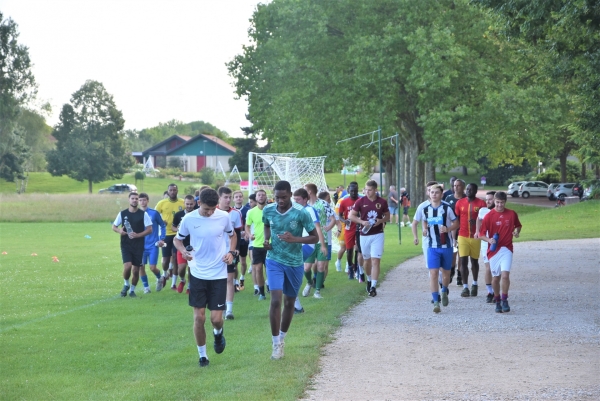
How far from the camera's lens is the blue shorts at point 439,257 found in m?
12.8

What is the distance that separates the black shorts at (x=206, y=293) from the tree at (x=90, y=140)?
8956 centimetres

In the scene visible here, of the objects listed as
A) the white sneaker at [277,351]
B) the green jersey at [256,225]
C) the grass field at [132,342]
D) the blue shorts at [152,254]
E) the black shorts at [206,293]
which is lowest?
the grass field at [132,342]

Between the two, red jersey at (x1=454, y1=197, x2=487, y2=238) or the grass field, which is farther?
red jersey at (x1=454, y1=197, x2=487, y2=238)

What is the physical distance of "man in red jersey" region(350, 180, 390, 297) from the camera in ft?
Result: 46.9

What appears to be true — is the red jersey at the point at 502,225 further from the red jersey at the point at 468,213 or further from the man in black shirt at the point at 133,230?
the man in black shirt at the point at 133,230

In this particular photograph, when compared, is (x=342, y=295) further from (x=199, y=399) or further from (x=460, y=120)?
(x=460, y=120)

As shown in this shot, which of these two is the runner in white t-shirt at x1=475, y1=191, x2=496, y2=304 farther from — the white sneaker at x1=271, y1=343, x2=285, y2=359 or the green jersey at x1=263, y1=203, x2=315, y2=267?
the white sneaker at x1=271, y1=343, x2=285, y2=359

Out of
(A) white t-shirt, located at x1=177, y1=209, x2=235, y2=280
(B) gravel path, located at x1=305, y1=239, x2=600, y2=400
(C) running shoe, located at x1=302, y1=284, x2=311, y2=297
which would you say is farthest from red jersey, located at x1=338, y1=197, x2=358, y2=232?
(A) white t-shirt, located at x1=177, y1=209, x2=235, y2=280

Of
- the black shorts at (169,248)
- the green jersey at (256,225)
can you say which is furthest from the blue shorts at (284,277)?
the black shorts at (169,248)

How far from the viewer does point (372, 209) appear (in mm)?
14320

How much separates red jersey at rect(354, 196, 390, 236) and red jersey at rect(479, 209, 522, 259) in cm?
205

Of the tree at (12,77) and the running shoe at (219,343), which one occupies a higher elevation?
the tree at (12,77)

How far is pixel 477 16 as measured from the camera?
134ft

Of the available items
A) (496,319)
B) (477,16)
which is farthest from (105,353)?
(477,16)
